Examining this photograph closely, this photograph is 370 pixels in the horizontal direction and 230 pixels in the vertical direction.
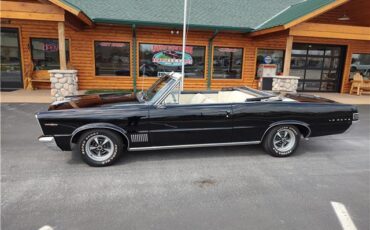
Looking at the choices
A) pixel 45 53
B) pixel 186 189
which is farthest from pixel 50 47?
pixel 186 189

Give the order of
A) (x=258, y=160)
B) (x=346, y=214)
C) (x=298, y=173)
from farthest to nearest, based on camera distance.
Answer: (x=258, y=160), (x=298, y=173), (x=346, y=214)

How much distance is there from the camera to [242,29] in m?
11.4

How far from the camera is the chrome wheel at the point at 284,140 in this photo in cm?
454

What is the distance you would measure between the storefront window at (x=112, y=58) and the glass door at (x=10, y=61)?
11.0 ft

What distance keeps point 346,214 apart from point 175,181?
6.70 ft

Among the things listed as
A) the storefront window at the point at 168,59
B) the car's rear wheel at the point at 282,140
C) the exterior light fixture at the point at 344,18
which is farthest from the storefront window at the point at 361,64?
the car's rear wheel at the point at 282,140

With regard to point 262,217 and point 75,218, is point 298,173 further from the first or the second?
point 75,218

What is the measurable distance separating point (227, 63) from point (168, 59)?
2.89m

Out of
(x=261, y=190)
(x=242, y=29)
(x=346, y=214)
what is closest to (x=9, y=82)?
(x=242, y=29)

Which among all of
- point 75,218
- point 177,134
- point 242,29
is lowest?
point 75,218

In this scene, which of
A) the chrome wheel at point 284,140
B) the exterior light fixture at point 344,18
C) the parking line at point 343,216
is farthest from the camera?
the exterior light fixture at point 344,18

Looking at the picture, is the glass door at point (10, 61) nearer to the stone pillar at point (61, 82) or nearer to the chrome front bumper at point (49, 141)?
the stone pillar at point (61, 82)

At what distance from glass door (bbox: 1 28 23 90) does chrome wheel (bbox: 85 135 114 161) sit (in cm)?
975

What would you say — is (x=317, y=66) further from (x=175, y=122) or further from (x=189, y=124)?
(x=175, y=122)
